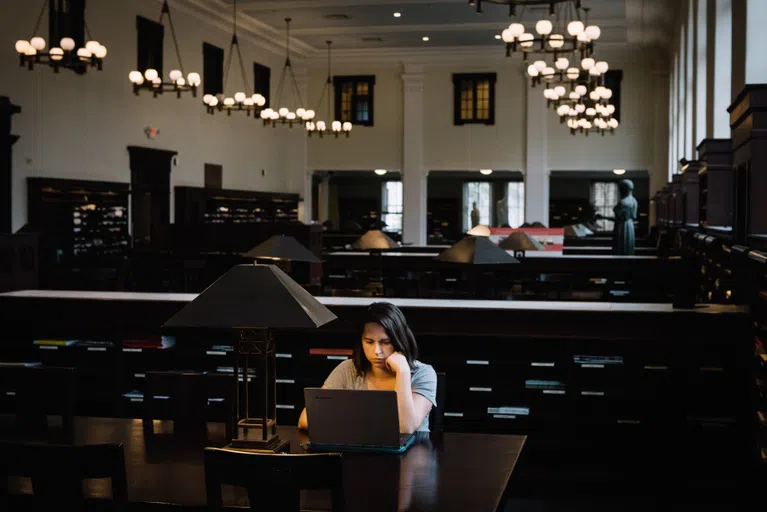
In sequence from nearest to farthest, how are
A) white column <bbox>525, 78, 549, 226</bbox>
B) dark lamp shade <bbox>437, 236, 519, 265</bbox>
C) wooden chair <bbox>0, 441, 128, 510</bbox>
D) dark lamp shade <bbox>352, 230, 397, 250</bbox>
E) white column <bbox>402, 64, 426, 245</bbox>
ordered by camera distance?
wooden chair <bbox>0, 441, 128, 510</bbox> < dark lamp shade <bbox>437, 236, 519, 265</bbox> < dark lamp shade <bbox>352, 230, 397, 250</bbox> < white column <bbox>525, 78, 549, 226</bbox> < white column <bbox>402, 64, 426, 245</bbox>

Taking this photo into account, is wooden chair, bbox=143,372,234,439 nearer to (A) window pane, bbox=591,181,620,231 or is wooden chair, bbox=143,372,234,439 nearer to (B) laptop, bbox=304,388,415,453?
(B) laptop, bbox=304,388,415,453

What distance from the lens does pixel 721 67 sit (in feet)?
35.1

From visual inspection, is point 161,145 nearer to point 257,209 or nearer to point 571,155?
point 257,209

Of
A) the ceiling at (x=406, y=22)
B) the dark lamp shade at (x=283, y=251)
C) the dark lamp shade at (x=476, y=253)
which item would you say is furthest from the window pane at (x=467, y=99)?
the dark lamp shade at (x=476, y=253)

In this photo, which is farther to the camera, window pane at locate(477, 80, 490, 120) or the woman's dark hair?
window pane at locate(477, 80, 490, 120)

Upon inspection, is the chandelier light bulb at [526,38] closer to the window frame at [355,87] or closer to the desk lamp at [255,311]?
the desk lamp at [255,311]

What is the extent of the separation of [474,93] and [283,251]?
18.0 metres

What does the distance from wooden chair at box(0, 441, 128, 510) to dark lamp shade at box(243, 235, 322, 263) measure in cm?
499

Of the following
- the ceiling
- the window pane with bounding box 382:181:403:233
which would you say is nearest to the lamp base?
the ceiling

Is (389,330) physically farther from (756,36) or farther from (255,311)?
(756,36)

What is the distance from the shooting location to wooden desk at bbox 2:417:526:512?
9.47 feet

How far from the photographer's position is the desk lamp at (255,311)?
3031 mm

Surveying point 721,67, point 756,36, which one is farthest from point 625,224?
point 756,36

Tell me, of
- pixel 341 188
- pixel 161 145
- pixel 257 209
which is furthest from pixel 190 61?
pixel 341 188
